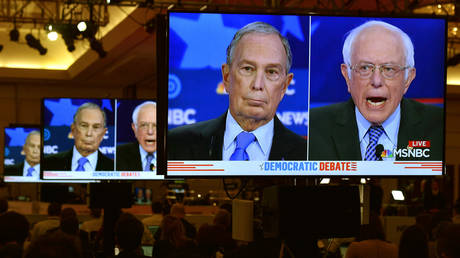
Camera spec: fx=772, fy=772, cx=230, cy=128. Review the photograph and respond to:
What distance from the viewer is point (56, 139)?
301 inches

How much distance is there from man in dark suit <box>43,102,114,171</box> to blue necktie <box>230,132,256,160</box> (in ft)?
12.4

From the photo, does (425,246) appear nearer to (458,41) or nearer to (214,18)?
(214,18)

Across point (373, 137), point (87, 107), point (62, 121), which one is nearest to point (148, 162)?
point (87, 107)

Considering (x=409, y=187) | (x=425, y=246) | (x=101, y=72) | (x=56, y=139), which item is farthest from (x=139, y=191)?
(x=425, y=246)

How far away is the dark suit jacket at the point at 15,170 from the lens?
14.6 meters

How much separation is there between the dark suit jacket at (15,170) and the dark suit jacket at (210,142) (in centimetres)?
1131

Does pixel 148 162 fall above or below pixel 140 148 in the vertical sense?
below

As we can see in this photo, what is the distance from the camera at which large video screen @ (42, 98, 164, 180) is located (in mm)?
7383

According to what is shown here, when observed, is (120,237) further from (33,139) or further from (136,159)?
(33,139)

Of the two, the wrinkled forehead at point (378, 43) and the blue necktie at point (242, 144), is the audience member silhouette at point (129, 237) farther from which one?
the wrinkled forehead at point (378, 43)

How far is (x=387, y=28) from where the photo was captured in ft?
12.8

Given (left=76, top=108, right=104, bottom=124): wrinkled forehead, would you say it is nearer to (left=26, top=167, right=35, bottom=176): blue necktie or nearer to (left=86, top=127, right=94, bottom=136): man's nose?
(left=86, top=127, right=94, bottom=136): man's nose

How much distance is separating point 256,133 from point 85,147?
13.2 feet

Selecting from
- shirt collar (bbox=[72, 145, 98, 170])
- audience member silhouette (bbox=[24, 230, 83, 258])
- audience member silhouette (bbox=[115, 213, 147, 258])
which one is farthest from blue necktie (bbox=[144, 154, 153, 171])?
audience member silhouette (bbox=[24, 230, 83, 258])
